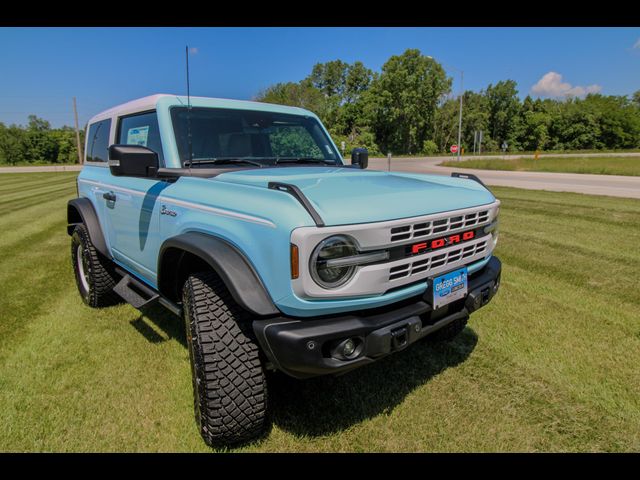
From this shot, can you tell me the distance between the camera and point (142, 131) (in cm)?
343

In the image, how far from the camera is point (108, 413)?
260cm

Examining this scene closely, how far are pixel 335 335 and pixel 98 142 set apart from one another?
3.82 metres

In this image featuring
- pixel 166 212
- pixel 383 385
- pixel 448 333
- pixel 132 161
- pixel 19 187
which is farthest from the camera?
pixel 19 187

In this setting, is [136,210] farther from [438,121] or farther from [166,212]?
[438,121]

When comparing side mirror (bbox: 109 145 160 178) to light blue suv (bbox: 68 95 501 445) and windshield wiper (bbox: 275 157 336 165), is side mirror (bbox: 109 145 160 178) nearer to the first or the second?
light blue suv (bbox: 68 95 501 445)

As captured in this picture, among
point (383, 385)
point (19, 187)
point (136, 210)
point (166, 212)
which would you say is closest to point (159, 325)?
point (136, 210)

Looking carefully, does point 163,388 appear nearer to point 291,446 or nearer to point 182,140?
point 291,446

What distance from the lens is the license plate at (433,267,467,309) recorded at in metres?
2.29

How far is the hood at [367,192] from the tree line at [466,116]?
5826 cm

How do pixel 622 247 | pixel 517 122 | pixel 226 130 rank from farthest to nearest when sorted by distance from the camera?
pixel 517 122
pixel 622 247
pixel 226 130

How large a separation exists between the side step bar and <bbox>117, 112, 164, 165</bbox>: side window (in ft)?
3.20
